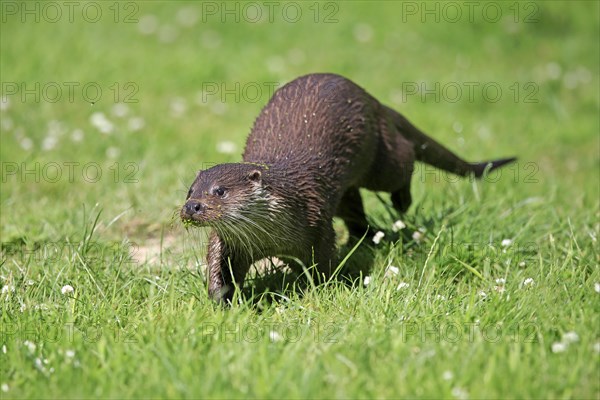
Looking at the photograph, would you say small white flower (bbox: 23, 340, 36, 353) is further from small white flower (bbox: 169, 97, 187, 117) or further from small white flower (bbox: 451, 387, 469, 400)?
small white flower (bbox: 169, 97, 187, 117)

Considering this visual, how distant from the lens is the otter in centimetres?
350

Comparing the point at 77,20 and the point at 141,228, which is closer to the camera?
the point at 141,228

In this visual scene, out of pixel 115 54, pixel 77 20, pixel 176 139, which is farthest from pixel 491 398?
pixel 77 20

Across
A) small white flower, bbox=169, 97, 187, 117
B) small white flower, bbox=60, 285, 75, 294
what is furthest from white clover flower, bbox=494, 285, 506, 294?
small white flower, bbox=169, 97, 187, 117

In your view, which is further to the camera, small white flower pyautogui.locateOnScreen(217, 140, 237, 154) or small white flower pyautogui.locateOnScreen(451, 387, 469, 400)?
small white flower pyautogui.locateOnScreen(217, 140, 237, 154)

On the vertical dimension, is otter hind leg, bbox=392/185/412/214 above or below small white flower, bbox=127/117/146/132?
above

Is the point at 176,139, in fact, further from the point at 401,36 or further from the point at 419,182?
the point at 401,36

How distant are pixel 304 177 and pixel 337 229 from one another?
1.05 metres

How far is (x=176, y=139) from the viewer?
621 cm

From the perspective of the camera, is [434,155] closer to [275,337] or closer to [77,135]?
[275,337]

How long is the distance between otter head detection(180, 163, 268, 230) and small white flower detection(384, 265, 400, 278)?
1.93 ft

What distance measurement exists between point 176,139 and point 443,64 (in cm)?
278

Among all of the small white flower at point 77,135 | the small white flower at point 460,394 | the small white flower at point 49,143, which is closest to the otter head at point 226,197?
the small white flower at point 460,394

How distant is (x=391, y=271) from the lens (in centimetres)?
372
